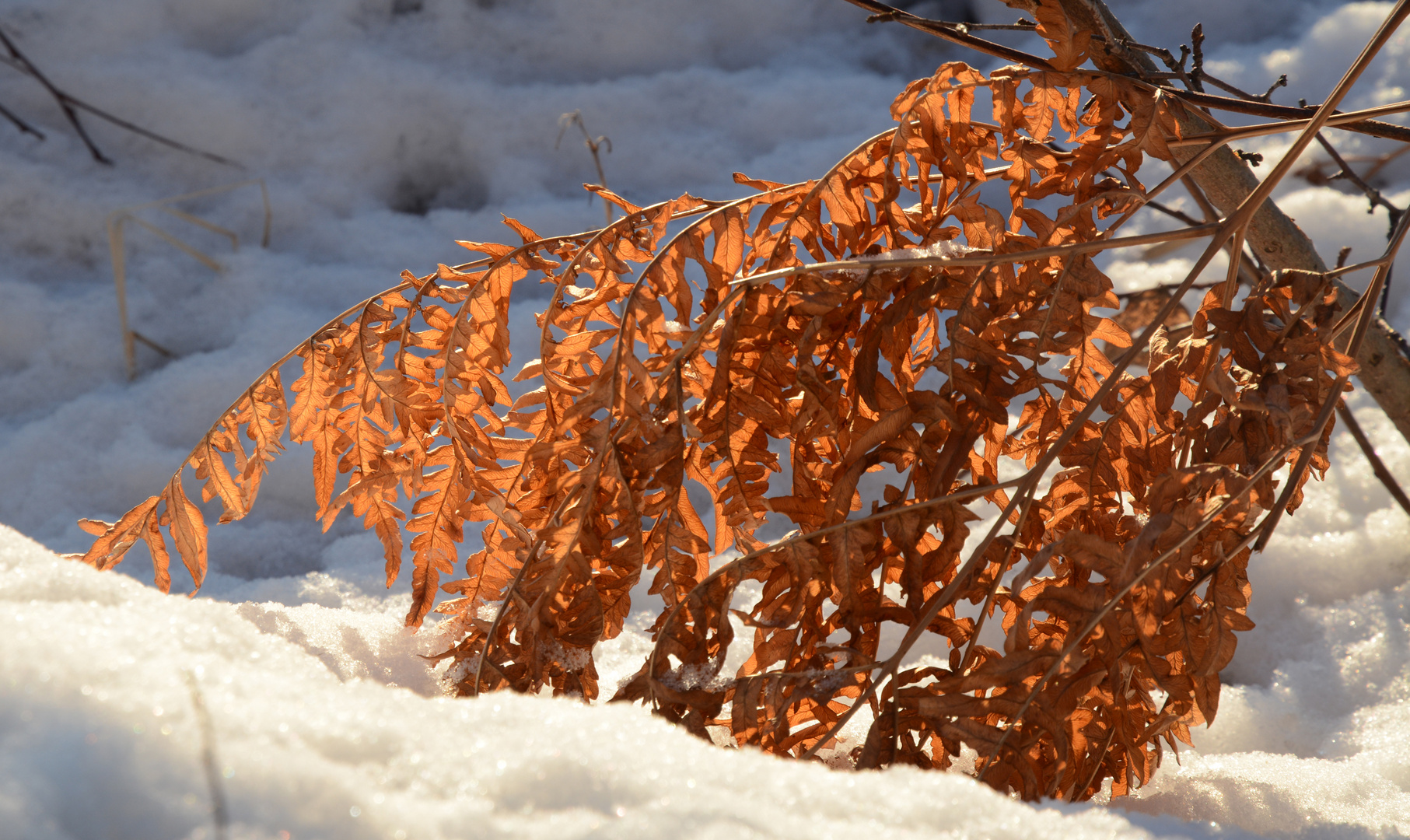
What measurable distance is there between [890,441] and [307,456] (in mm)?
1492

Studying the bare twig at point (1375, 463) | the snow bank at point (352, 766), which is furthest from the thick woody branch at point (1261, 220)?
the snow bank at point (352, 766)

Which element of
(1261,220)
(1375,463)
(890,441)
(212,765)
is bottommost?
(212,765)

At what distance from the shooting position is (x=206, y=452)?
1024mm

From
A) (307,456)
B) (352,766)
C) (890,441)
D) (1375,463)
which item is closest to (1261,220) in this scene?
(1375,463)

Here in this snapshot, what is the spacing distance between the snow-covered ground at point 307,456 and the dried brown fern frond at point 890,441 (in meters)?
0.14

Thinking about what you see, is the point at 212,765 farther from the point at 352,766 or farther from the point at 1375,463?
the point at 1375,463

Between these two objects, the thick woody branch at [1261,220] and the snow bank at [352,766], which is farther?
the thick woody branch at [1261,220]

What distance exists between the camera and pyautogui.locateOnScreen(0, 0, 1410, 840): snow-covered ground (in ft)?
1.62

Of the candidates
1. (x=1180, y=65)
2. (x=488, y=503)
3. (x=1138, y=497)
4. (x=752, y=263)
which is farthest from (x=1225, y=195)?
(x=488, y=503)

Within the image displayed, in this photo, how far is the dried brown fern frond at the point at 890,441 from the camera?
31.2 inches

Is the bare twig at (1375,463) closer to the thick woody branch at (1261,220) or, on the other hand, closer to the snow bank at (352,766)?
the thick woody branch at (1261,220)

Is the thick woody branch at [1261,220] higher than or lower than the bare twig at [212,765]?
higher

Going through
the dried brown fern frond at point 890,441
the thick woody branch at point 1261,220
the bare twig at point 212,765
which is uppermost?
the thick woody branch at point 1261,220

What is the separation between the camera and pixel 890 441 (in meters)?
0.84
